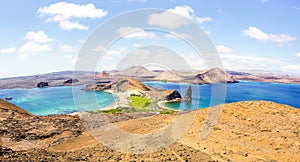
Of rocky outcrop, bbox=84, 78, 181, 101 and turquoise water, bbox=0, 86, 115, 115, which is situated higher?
rocky outcrop, bbox=84, 78, 181, 101

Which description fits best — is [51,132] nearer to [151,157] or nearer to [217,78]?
[151,157]

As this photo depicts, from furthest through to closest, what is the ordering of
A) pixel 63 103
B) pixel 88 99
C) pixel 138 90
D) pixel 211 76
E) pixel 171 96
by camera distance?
1. pixel 211 76
2. pixel 138 90
3. pixel 63 103
4. pixel 88 99
5. pixel 171 96

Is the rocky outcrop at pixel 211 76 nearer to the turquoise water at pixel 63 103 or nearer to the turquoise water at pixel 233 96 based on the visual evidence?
the turquoise water at pixel 233 96

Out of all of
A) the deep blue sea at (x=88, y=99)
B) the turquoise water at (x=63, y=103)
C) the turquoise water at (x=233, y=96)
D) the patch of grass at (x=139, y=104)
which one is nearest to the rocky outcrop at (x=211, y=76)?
the turquoise water at (x=233, y=96)

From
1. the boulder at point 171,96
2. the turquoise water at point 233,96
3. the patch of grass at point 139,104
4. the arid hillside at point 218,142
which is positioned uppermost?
the arid hillside at point 218,142

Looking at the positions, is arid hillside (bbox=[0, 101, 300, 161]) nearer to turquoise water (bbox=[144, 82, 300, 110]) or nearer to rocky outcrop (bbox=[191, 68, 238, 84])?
turquoise water (bbox=[144, 82, 300, 110])

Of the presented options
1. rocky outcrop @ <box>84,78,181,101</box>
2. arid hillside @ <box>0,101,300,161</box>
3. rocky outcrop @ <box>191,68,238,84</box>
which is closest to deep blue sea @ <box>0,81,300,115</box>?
rocky outcrop @ <box>84,78,181,101</box>

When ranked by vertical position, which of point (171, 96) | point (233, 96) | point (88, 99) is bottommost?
point (233, 96)

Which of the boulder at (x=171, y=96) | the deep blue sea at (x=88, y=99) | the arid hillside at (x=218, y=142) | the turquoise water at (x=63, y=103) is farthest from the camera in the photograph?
the boulder at (x=171, y=96)

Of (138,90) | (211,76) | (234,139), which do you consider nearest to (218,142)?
(234,139)

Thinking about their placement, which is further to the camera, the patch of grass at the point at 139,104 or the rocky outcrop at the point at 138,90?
the rocky outcrop at the point at 138,90

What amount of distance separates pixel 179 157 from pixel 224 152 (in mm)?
1964

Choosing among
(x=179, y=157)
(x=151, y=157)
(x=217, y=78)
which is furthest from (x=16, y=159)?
(x=217, y=78)

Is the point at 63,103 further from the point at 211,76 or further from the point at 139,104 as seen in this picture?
the point at 211,76
